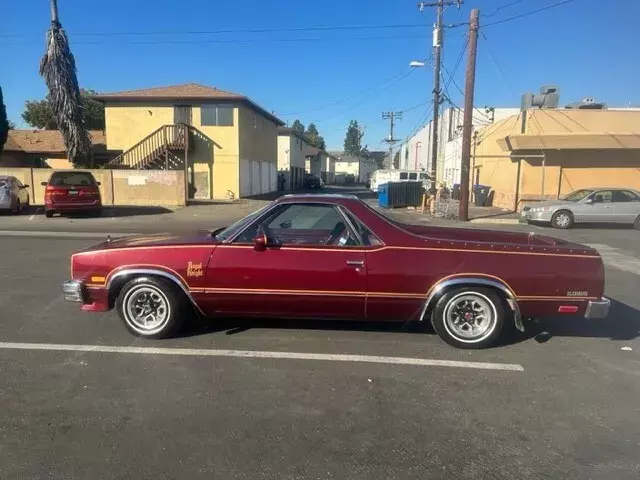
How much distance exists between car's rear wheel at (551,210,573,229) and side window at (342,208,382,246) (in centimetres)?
1411

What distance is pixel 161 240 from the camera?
5133mm

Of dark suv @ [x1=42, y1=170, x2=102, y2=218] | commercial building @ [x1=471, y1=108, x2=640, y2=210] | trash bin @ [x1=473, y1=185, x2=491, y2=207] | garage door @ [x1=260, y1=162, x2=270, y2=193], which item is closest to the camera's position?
dark suv @ [x1=42, y1=170, x2=102, y2=218]

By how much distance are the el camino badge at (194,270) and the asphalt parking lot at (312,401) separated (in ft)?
2.33

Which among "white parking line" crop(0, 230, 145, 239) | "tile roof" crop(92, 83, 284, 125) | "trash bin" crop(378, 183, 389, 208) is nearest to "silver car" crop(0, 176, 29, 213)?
"white parking line" crop(0, 230, 145, 239)

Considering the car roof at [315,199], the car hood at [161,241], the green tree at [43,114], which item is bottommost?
the car hood at [161,241]

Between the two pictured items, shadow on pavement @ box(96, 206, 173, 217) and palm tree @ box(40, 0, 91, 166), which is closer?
shadow on pavement @ box(96, 206, 173, 217)

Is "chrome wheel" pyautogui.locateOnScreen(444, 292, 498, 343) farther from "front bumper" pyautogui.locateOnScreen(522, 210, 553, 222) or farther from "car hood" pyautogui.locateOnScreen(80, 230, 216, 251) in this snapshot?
"front bumper" pyautogui.locateOnScreen(522, 210, 553, 222)

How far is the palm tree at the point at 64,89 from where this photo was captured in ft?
83.4

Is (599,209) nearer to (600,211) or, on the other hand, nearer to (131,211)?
(600,211)

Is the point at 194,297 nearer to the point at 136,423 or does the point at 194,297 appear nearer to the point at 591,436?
the point at 136,423

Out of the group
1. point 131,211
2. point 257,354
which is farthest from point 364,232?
point 131,211

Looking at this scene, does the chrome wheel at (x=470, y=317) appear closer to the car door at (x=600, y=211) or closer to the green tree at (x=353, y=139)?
the car door at (x=600, y=211)

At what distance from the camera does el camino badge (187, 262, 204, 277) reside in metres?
4.77

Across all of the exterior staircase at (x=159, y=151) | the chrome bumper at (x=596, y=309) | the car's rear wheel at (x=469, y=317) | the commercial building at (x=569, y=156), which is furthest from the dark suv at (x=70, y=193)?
the chrome bumper at (x=596, y=309)
